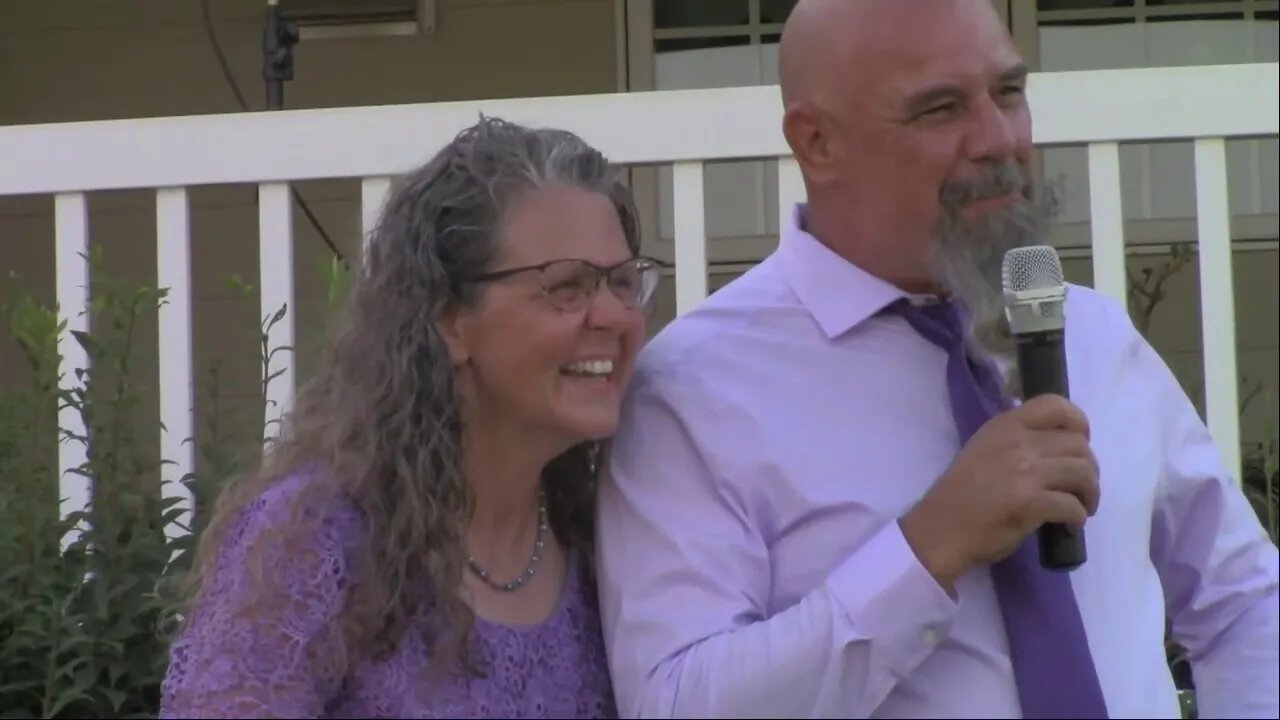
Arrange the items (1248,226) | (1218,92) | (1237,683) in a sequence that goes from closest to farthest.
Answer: (1237,683)
(1218,92)
(1248,226)

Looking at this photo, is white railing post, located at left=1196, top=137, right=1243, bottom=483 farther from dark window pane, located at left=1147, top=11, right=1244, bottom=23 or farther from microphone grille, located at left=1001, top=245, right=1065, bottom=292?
dark window pane, located at left=1147, top=11, right=1244, bottom=23

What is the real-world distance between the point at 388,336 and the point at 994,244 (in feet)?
2.50

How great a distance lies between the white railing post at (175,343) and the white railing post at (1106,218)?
5.91 ft

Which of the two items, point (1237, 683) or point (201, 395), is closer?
point (1237, 683)

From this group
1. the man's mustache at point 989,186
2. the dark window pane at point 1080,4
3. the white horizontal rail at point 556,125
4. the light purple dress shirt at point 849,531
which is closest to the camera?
the light purple dress shirt at point 849,531

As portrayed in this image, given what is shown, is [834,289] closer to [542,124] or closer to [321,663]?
[321,663]

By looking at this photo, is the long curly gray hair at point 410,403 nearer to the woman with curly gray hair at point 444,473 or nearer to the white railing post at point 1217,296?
the woman with curly gray hair at point 444,473

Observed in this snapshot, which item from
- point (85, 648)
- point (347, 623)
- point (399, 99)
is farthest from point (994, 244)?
point (399, 99)

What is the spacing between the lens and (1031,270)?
1823 millimetres

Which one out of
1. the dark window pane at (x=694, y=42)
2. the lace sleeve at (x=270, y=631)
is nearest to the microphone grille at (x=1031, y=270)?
the lace sleeve at (x=270, y=631)

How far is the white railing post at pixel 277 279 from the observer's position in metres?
3.17

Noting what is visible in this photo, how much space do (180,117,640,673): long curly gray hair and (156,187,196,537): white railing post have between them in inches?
43.1

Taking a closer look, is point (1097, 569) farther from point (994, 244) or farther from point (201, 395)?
point (201, 395)

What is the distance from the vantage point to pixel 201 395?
3340 mm
